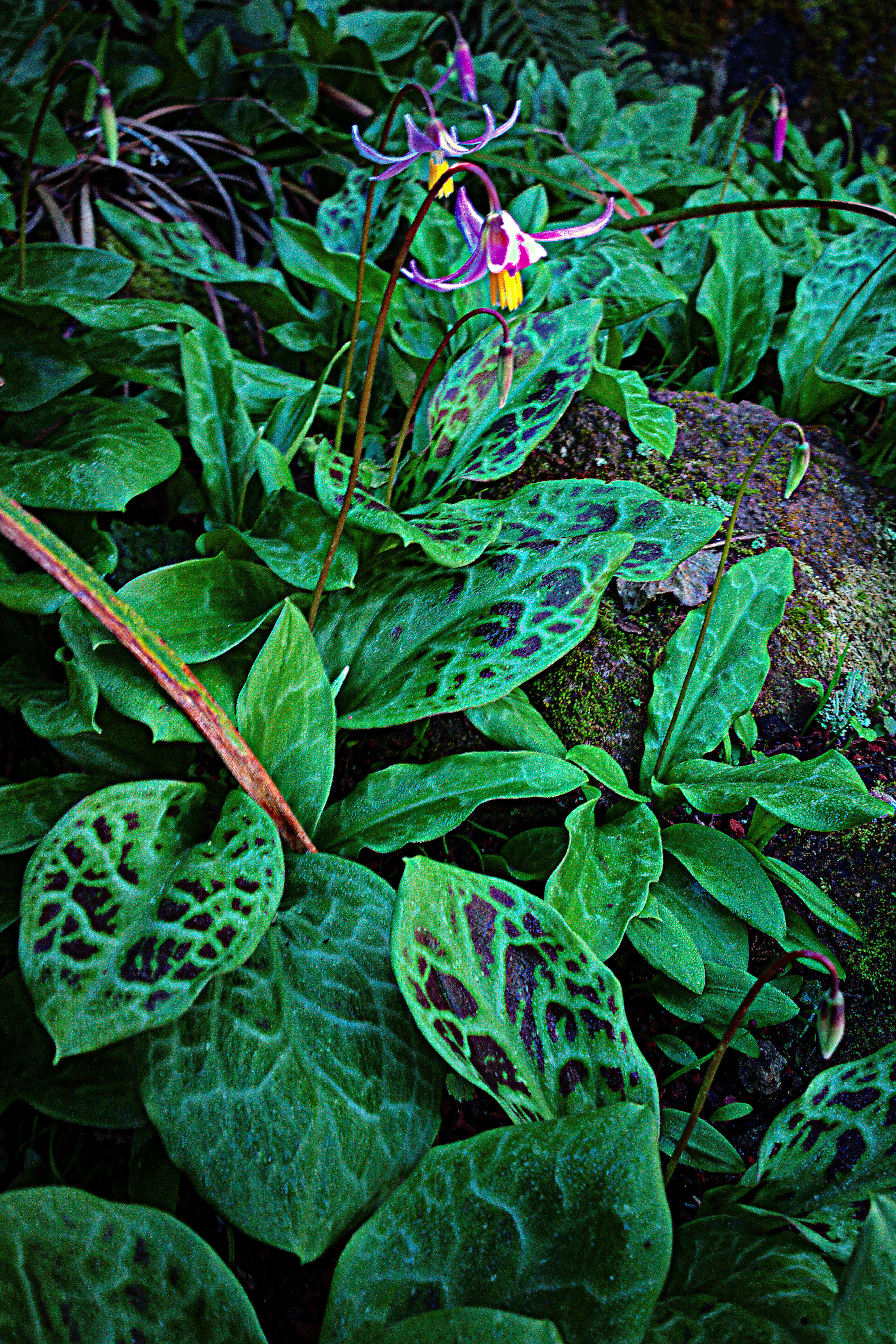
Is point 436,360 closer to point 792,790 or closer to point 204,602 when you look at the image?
point 204,602

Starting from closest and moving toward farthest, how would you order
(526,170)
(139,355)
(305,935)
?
(305,935) → (139,355) → (526,170)

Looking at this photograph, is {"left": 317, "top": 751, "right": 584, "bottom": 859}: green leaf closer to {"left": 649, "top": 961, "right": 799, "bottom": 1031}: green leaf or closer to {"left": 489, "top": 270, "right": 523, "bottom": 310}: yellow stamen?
{"left": 649, "top": 961, "right": 799, "bottom": 1031}: green leaf

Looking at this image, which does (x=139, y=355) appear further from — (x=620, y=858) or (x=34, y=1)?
(x=34, y=1)

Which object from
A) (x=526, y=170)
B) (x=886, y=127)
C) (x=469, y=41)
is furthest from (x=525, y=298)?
(x=886, y=127)

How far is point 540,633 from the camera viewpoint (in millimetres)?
1407

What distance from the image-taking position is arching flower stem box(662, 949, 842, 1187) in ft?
2.82

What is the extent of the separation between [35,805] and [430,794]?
0.67 m

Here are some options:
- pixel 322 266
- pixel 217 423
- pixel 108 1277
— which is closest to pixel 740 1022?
pixel 108 1277

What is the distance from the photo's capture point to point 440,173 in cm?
164

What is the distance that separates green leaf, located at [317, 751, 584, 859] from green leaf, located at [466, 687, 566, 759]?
3.7 inches

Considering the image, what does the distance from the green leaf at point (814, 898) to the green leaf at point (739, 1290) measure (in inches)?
20.2

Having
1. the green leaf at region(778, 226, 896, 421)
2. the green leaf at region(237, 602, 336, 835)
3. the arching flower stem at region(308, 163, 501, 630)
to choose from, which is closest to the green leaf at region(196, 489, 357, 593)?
the arching flower stem at region(308, 163, 501, 630)

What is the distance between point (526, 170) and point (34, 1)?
2054 millimetres

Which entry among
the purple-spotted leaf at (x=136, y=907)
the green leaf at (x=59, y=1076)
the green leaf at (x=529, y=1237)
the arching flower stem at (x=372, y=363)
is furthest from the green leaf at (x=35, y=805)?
the green leaf at (x=529, y=1237)
